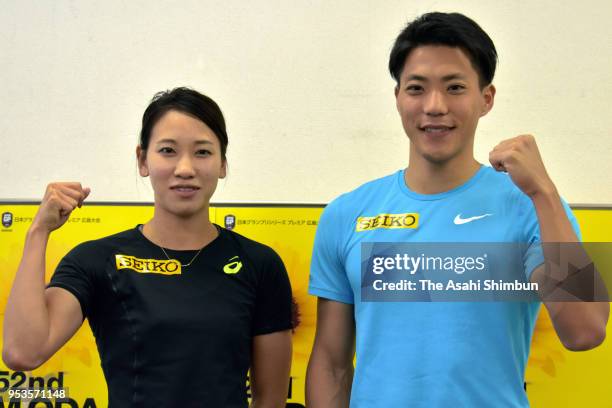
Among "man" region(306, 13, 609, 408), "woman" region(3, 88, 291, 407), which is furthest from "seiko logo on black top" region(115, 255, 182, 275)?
"man" region(306, 13, 609, 408)

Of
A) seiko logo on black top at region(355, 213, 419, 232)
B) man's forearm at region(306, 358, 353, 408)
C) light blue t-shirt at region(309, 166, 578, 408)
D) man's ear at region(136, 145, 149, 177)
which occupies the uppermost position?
man's ear at region(136, 145, 149, 177)

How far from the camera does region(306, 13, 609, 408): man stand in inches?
49.3

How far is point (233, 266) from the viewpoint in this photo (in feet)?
4.85

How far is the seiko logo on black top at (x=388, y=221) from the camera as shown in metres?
1.39

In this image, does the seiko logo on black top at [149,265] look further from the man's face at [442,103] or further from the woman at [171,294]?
the man's face at [442,103]

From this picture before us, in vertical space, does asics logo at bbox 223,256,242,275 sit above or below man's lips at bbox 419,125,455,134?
below

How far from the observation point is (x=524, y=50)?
81.8 inches

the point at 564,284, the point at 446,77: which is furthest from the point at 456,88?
the point at 564,284

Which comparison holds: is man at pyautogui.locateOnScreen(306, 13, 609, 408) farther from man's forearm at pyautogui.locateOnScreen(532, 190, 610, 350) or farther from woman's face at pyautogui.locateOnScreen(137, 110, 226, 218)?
woman's face at pyautogui.locateOnScreen(137, 110, 226, 218)

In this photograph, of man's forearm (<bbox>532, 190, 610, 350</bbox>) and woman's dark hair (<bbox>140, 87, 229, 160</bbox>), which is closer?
man's forearm (<bbox>532, 190, 610, 350</bbox>)

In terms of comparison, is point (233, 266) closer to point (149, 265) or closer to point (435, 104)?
point (149, 265)

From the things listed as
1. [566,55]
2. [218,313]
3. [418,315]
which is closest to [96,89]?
[218,313]

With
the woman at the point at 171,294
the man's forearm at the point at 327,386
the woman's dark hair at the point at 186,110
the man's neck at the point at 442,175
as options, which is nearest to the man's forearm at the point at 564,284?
the man's neck at the point at 442,175

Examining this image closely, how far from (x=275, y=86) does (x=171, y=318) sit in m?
1.03
